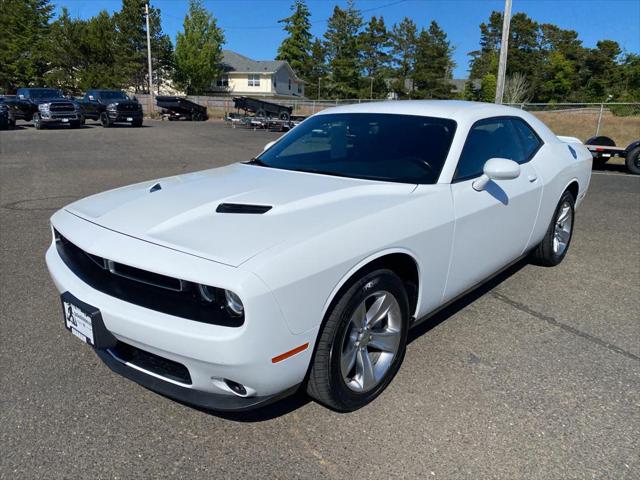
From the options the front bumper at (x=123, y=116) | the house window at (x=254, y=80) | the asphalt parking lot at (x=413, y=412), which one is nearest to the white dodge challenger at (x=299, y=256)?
the asphalt parking lot at (x=413, y=412)

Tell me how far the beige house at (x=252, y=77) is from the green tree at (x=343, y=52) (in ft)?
20.7

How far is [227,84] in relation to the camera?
208 feet

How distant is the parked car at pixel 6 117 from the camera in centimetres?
2264

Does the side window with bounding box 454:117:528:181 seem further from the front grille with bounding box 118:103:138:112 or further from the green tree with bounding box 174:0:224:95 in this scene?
the green tree with bounding box 174:0:224:95

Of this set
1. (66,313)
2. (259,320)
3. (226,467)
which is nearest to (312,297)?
(259,320)

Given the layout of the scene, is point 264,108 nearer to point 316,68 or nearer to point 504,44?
point 504,44

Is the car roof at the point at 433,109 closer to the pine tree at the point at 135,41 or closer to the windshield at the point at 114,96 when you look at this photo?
the windshield at the point at 114,96

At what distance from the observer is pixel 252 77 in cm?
6278

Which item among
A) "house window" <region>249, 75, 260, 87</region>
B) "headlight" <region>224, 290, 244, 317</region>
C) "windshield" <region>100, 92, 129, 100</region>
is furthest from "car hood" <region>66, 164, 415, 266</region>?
"house window" <region>249, 75, 260, 87</region>

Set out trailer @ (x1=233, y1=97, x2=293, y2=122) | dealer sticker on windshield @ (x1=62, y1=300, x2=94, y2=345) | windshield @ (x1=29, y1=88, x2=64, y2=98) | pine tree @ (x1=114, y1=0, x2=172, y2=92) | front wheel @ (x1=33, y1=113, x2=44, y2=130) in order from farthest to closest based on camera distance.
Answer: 1. pine tree @ (x1=114, y1=0, x2=172, y2=92)
2. trailer @ (x1=233, y1=97, x2=293, y2=122)
3. windshield @ (x1=29, y1=88, x2=64, y2=98)
4. front wheel @ (x1=33, y1=113, x2=44, y2=130)
5. dealer sticker on windshield @ (x1=62, y1=300, x2=94, y2=345)

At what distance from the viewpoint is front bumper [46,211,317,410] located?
199 centimetres

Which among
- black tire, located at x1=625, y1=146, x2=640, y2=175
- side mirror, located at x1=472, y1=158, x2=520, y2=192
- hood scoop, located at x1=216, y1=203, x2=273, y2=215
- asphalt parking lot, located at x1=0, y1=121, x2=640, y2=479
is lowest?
asphalt parking lot, located at x1=0, y1=121, x2=640, y2=479

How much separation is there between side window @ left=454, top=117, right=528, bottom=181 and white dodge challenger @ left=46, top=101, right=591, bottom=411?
0.02 meters

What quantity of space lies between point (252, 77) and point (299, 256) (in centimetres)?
6450
